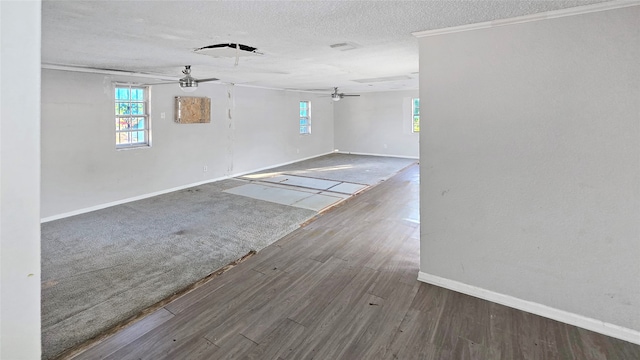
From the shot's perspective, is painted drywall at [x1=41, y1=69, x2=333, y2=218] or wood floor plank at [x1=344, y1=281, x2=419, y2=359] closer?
wood floor plank at [x1=344, y1=281, x2=419, y2=359]

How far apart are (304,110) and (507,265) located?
343 inches

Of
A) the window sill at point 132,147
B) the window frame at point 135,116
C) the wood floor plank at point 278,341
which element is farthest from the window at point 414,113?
the wood floor plank at point 278,341

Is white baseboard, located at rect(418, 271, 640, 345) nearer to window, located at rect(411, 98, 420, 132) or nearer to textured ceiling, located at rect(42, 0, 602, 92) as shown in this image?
textured ceiling, located at rect(42, 0, 602, 92)

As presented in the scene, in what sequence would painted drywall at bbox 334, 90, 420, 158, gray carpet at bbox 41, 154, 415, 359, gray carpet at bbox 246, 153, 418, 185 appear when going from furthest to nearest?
painted drywall at bbox 334, 90, 420, 158
gray carpet at bbox 246, 153, 418, 185
gray carpet at bbox 41, 154, 415, 359

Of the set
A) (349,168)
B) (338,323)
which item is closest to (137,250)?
(338,323)

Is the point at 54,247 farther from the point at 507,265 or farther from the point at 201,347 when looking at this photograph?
the point at 507,265

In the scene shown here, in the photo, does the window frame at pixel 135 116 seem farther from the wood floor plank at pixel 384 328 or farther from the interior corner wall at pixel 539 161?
the wood floor plank at pixel 384 328

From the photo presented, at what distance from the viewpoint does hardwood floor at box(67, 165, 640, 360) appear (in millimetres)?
1983

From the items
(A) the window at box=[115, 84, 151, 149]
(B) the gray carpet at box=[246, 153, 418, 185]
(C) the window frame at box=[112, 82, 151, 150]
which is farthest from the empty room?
(B) the gray carpet at box=[246, 153, 418, 185]

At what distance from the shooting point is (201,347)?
203 centimetres

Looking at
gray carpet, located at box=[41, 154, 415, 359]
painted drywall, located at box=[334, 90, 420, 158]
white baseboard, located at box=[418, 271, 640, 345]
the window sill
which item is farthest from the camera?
painted drywall, located at box=[334, 90, 420, 158]
